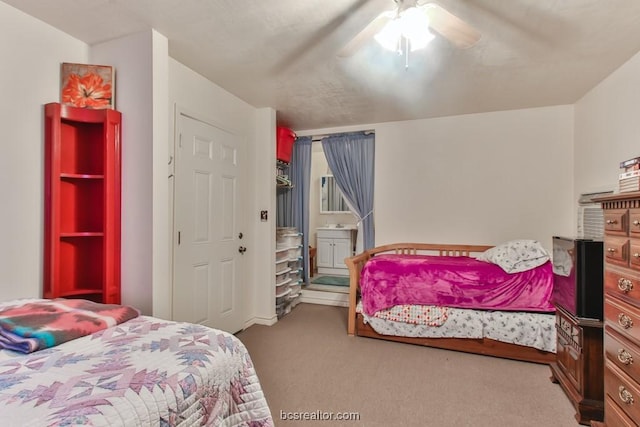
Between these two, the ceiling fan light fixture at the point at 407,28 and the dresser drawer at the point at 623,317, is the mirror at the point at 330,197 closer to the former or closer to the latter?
the ceiling fan light fixture at the point at 407,28

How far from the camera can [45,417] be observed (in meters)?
0.78

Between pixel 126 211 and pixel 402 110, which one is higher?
pixel 402 110

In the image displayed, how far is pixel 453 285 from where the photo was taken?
2.77 metres

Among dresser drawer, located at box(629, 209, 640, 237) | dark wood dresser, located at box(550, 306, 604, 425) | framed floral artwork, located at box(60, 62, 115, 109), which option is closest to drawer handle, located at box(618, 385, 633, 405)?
dark wood dresser, located at box(550, 306, 604, 425)

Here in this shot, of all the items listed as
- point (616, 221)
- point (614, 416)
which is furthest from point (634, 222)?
point (614, 416)

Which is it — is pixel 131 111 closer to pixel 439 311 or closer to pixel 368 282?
pixel 368 282

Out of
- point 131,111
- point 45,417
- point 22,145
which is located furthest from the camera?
point 131,111

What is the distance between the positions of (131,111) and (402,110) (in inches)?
102

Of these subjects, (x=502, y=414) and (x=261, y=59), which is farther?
(x=261, y=59)

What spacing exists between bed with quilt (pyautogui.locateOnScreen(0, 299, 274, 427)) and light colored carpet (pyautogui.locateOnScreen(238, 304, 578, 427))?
32.7 inches

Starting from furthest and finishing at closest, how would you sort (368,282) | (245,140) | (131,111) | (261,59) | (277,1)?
(245,140) → (368,282) → (261,59) → (131,111) → (277,1)

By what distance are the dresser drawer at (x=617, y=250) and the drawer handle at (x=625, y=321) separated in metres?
0.23

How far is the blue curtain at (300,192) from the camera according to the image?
4.31 meters

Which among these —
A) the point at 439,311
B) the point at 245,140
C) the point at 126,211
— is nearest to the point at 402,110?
the point at 245,140
